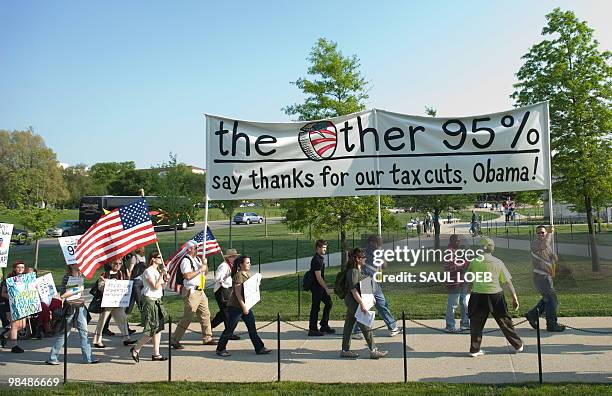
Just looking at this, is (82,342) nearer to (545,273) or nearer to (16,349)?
(16,349)

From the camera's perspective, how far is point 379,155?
9594 mm

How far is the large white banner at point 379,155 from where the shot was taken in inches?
363

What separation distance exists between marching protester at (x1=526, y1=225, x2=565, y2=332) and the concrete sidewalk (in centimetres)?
32

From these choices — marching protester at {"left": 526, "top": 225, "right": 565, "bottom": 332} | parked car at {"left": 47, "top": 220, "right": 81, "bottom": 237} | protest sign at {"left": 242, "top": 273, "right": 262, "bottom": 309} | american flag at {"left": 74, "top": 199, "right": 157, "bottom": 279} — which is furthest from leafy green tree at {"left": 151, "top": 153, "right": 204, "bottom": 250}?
parked car at {"left": 47, "top": 220, "right": 81, "bottom": 237}

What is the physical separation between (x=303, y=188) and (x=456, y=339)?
3.87m

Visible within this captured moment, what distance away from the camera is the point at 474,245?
373 inches

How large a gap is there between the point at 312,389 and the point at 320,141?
4168mm

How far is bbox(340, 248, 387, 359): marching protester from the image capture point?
29.5 ft

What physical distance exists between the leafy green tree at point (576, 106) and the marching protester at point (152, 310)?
12853 mm

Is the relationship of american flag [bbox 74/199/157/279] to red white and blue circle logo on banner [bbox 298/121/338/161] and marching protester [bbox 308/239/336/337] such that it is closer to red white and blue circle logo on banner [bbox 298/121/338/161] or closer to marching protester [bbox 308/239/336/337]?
marching protester [bbox 308/239/336/337]

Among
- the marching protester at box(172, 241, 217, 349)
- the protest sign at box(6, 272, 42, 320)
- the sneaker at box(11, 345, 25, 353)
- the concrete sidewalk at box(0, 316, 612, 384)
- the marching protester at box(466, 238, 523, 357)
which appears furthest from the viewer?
the sneaker at box(11, 345, 25, 353)

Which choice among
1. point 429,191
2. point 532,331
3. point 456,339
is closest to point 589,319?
point 532,331

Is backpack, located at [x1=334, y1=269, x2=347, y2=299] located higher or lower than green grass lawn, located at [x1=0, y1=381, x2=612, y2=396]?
higher

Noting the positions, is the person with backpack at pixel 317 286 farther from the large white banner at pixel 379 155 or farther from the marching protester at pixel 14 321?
the marching protester at pixel 14 321
